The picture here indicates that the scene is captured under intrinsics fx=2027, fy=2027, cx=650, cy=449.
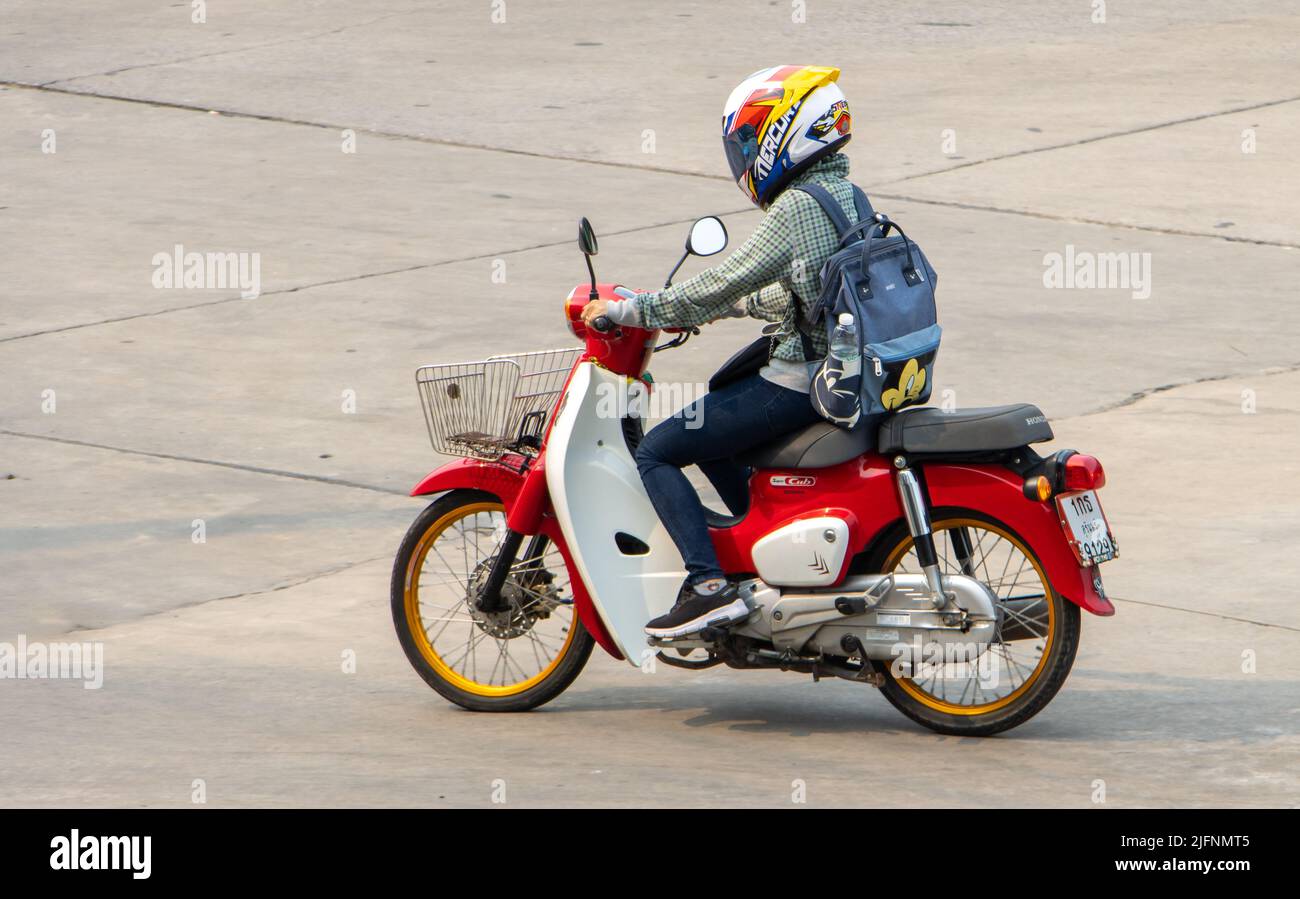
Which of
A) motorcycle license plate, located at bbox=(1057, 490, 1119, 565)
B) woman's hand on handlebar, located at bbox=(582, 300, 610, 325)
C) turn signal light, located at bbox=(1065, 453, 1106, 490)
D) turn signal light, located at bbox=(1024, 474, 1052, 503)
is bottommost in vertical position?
motorcycle license plate, located at bbox=(1057, 490, 1119, 565)

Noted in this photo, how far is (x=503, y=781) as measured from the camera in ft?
17.3

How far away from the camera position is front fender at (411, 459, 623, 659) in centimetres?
574

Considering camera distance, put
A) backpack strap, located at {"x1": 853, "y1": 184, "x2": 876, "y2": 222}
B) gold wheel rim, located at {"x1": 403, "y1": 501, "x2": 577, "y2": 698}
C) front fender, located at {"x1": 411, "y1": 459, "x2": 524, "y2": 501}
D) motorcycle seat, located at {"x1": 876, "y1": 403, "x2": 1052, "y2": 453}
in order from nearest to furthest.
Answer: motorcycle seat, located at {"x1": 876, "y1": 403, "x2": 1052, "y2": 453} < backpack strap, located at {"x1": 853, "y1": 184, "x2": 876, "y2": 222} < front fender, located at {"x1": 411, "y1": 459, "x2": 524, "y2": 501} < gold wheel rim, located at {"x1": 403, "y1": 501, "x2": 577, "y2": 698}

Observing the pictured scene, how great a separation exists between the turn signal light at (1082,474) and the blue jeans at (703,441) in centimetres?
70

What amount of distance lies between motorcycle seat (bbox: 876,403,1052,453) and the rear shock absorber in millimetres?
75

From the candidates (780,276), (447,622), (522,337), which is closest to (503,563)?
(447,622)

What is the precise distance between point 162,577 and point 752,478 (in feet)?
8.25

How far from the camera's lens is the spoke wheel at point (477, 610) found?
19.3 ft

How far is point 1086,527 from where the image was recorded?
17.5 ft

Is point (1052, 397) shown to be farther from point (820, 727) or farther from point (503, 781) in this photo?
point (503, 781)

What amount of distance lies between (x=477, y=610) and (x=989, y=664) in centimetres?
149

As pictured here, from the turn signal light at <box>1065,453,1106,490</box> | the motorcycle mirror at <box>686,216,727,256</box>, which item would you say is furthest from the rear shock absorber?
the motorcycle mirror at <box>686,216,727,256</box>

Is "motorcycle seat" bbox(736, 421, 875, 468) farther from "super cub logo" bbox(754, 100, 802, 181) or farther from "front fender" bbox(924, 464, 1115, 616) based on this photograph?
"super cub logo" bbox(754, 100, 802, 181)

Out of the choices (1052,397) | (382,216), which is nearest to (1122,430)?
(1052,397)
